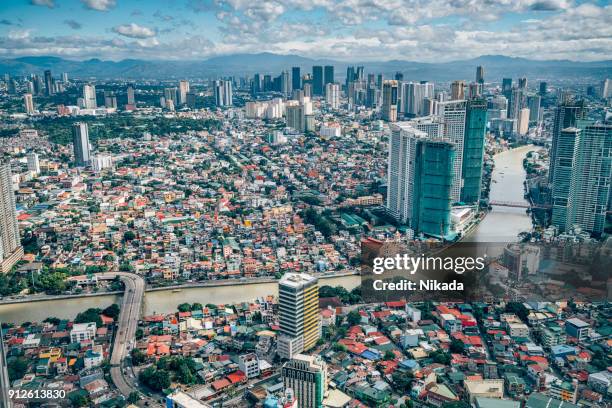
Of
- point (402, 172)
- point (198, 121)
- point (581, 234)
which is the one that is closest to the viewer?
point (581, 234)

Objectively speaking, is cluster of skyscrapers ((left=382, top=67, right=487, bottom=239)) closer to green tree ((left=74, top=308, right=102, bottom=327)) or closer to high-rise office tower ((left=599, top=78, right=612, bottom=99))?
green tree ((left=74, top=308, right=102, bottom=327))

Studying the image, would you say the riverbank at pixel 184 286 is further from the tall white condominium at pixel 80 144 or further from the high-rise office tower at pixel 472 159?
the tall white condominium at pixel 80 144

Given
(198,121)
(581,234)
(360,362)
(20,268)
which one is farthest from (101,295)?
(198,121)

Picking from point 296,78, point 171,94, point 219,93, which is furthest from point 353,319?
point 296,78

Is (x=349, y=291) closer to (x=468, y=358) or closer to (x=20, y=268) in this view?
(x=468, y=358)

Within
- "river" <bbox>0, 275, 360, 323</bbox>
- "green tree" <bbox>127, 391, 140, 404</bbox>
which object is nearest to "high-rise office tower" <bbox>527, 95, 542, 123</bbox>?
"river" <bbox>0, 275, 360, 323</bbox>

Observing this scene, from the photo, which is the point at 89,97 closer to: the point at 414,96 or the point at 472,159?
the point at 414,96
